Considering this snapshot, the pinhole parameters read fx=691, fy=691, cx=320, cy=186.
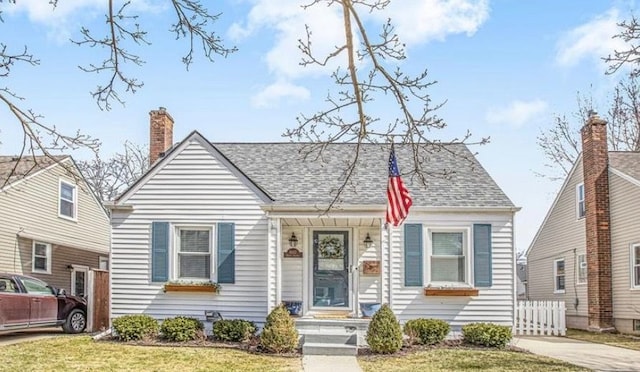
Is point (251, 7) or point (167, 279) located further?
point (167, 279)

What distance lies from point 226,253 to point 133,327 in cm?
237

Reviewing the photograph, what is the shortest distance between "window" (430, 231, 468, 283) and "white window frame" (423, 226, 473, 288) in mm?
27

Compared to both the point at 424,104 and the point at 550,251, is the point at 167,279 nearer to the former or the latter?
the point at 424,104

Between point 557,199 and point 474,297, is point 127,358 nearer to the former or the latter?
point 474,297

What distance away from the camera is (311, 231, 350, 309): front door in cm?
1480

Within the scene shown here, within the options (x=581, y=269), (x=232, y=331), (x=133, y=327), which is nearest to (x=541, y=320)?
(x=581, y=269)

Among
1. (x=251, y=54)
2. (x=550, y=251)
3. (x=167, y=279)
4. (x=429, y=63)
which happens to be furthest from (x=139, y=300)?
(x=550, y=251)

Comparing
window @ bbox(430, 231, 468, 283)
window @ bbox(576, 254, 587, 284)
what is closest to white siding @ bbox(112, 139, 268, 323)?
window @ bbox(430, 231, 468, 283)

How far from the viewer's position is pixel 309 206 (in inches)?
547

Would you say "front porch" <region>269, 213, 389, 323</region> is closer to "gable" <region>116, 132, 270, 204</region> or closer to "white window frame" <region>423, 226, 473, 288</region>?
"white window frame" <region>423, 226, 473, 288</region>

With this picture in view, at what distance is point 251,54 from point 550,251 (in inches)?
742

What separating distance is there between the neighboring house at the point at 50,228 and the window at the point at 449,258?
884 cm

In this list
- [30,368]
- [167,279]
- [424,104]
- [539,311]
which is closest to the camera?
[424,104]

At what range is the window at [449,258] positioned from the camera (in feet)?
47.6
